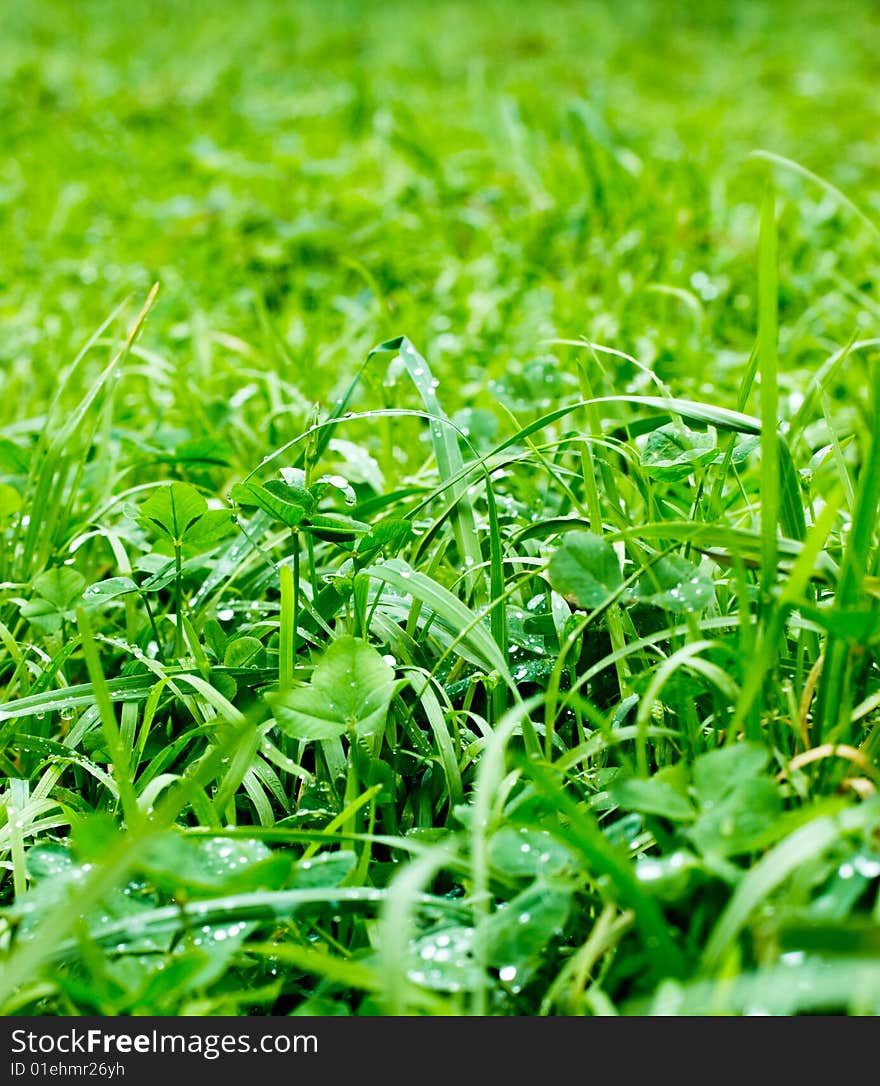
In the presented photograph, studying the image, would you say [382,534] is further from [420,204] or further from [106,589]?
[420,204]

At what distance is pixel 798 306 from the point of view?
2.08 meters

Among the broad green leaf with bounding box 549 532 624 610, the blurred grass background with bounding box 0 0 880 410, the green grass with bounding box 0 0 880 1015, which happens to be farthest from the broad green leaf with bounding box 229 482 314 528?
the blurred grass background with bounding box 0 0 880 410

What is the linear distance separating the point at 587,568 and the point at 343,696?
0.23 m

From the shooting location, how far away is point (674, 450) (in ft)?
3.36

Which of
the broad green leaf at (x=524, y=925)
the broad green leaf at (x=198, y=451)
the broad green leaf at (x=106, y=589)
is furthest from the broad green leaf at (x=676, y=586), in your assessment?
the broad green leaf at (x=198, y=451)

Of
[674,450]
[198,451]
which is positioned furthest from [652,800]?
[198,451]

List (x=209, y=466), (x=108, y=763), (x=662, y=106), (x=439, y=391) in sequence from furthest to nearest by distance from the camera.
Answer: (x=662, y=106) < (x=439, y=391) < (x=209, y=466) < (x=108, y=763)

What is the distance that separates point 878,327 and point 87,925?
171 cm

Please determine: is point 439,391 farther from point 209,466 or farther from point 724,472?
point 724,472

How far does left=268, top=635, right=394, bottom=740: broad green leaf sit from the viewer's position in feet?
2.64

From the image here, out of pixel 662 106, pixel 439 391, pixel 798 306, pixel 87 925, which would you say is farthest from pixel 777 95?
pixel 87 925

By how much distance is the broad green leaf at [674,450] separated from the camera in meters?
0.98

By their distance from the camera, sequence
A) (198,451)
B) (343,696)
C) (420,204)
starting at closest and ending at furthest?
(343,696)
(198,451)
(420,204)

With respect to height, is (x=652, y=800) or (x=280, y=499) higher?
(x=280, y=499)
